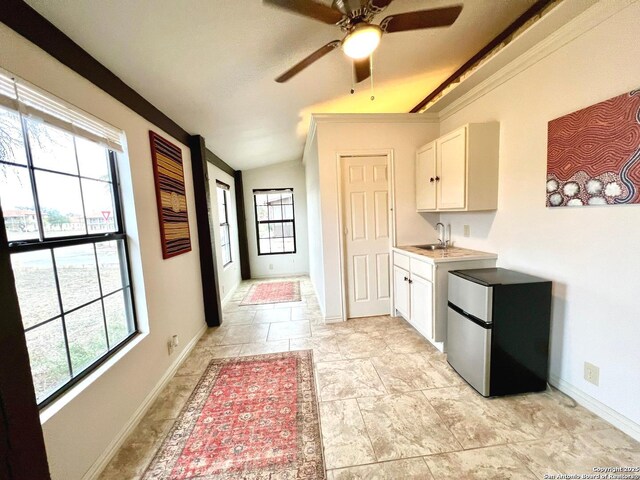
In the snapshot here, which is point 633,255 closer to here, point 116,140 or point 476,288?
point 476,288

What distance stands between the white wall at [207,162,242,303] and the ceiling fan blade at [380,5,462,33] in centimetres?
310

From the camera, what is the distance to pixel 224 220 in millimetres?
4770

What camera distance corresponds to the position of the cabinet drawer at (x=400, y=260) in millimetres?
2785

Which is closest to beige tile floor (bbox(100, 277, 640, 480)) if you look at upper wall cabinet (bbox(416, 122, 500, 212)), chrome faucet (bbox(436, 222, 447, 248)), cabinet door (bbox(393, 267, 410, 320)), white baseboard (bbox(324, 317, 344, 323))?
cabinet door (bbox(393, 267, 410, 320))

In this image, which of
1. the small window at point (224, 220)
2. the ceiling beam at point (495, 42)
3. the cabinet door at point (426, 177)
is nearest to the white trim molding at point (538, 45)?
the ceiling beam at point (495, 42)

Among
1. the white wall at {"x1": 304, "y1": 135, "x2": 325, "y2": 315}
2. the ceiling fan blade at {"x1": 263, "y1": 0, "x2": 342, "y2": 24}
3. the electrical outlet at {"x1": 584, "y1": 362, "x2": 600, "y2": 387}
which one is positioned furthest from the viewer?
the white wall at {"x1": 304, "y1": 135, "x2": 325, "y2": 315}

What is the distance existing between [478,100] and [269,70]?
1996 millimetres

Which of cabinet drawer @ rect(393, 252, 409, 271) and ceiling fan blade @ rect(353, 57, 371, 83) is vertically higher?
ceiling fan blade @ rect(353, 57, 371, 83)

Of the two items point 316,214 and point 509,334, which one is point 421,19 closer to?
point 509,334

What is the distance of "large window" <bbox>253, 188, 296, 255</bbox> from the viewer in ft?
18.7

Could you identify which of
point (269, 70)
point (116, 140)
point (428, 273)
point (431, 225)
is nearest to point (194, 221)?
point (116, 140)

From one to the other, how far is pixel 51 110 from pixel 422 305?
118 inches

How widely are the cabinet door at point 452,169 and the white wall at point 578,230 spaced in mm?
314

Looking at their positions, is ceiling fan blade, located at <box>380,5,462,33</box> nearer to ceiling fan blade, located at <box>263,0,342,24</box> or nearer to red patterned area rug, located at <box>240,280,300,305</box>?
ceiling fan blade, located at <box>263,0,342,24</box>
